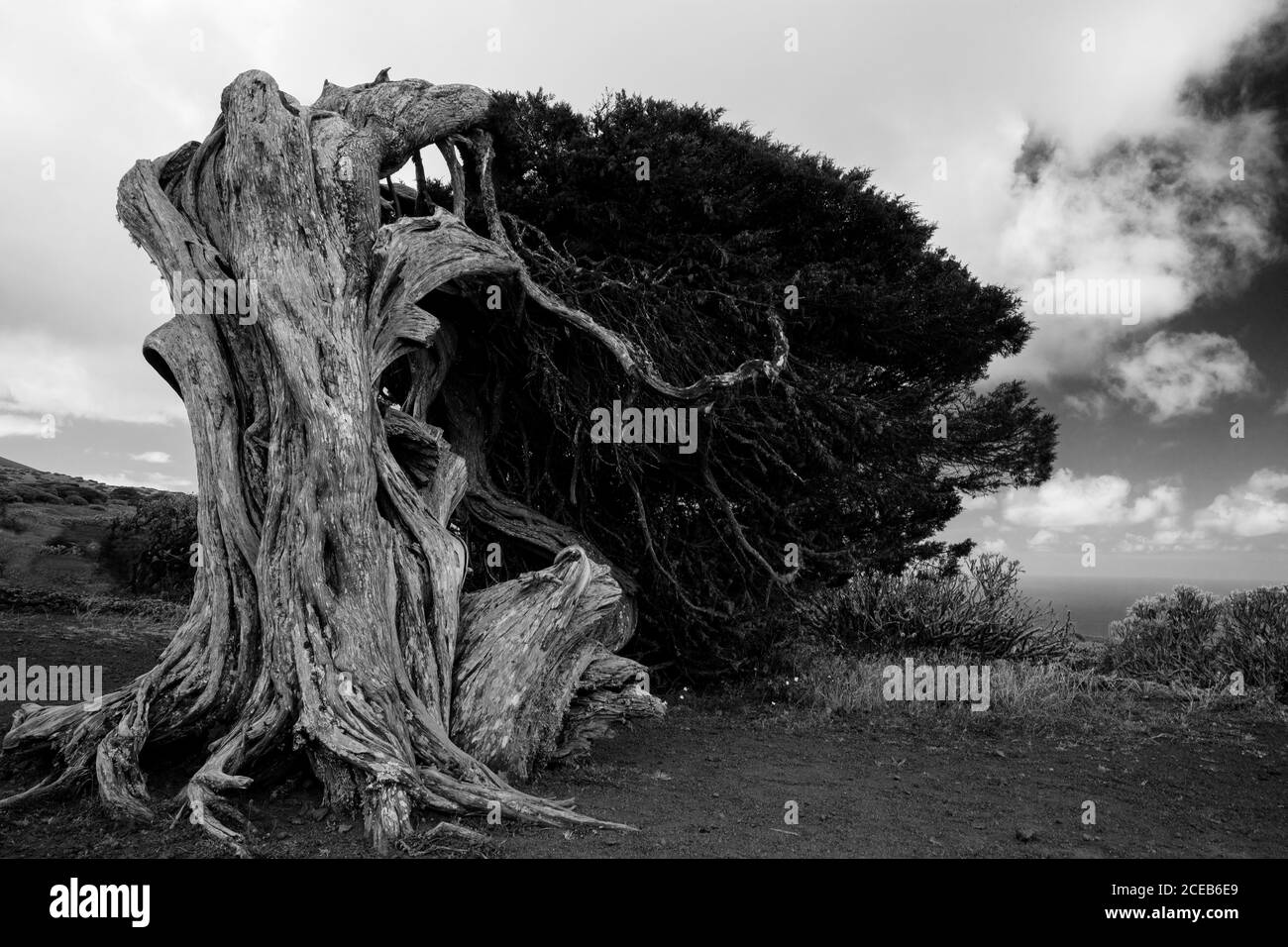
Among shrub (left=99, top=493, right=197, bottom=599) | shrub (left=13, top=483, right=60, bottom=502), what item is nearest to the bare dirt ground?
shrub (left=99, top=493, right=197, bottom=599)

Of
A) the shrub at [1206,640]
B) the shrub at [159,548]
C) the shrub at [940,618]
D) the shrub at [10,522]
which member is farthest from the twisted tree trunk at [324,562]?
the shrub at [10,522]

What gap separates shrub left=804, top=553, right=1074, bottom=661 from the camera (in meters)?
13.1

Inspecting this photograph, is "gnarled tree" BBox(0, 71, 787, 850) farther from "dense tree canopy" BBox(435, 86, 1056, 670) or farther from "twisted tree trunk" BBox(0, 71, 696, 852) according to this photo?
"dense tree canopy" BBox(435, 86, 1056, 670)

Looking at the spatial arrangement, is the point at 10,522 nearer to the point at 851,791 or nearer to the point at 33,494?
the point at 33,494

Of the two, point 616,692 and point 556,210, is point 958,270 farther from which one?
point 616,692

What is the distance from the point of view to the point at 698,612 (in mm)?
10414

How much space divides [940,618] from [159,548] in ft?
39.7

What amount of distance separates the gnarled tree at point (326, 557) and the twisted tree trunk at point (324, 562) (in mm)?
16

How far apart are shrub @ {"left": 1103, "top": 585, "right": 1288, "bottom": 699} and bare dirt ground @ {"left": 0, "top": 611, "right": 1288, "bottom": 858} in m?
1.46

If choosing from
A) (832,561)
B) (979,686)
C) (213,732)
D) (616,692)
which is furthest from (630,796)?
(979,686)

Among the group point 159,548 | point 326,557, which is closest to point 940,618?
point 326,557

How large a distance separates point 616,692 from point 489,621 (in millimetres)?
1394

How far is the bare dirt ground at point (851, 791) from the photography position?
5.30 m

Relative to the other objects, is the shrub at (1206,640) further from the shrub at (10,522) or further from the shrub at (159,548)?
the shrub at (10,522)
